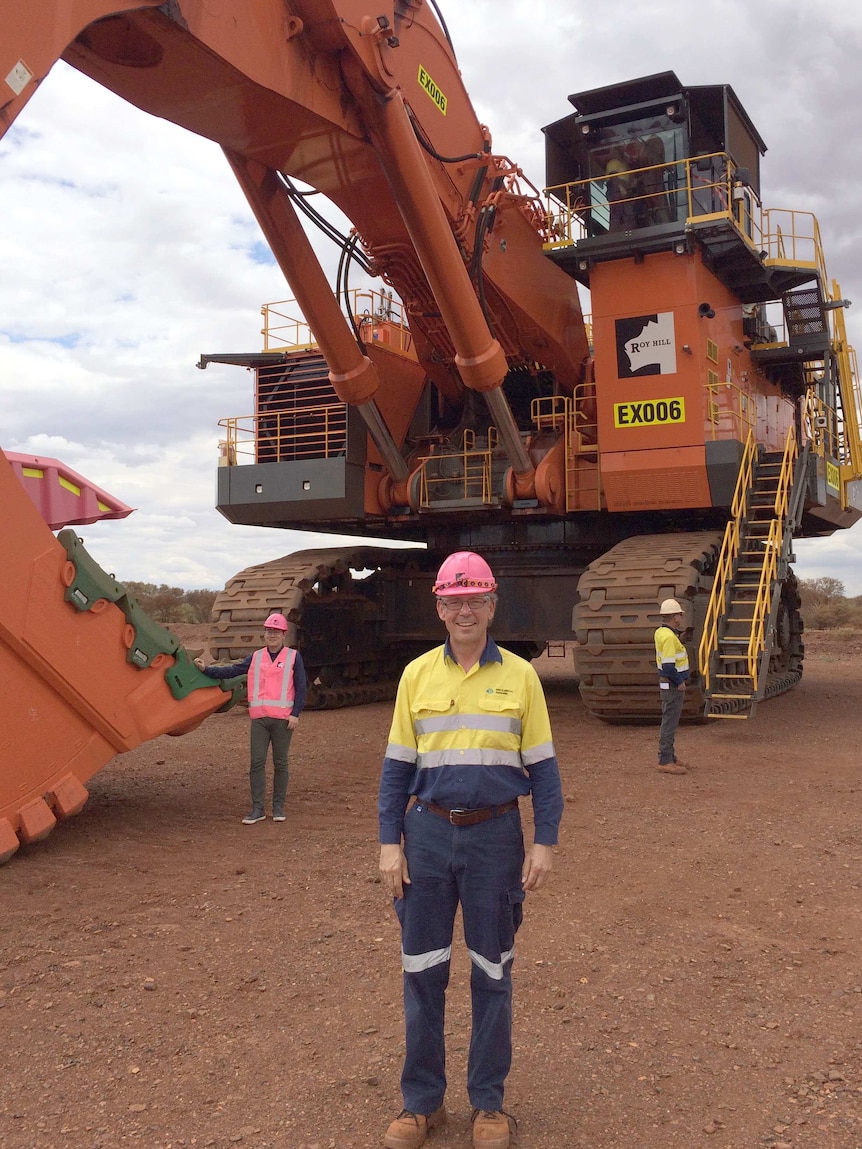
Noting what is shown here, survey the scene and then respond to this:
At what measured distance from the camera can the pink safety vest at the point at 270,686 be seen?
716cm

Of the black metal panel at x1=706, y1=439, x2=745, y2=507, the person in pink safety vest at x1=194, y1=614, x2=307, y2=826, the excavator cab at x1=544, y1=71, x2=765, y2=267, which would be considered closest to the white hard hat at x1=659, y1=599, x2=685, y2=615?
the black metal panel at x1=706, y1=439, x2=745, y2=507

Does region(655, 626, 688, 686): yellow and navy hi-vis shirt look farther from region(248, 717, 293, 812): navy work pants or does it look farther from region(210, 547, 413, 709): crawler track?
region(210, 547, 413, 709): crawler track

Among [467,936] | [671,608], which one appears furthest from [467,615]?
[671,608]

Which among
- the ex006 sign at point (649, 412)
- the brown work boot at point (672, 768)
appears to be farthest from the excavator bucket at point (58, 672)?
the ex006 sign at point (649, 412)

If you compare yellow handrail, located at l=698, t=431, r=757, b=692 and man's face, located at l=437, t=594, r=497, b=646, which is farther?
yellow handrail, located at l=698, t=431, r=757, b=692

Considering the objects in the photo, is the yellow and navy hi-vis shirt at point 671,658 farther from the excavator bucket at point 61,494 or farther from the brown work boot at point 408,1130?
the brown work boot at point 408,1130

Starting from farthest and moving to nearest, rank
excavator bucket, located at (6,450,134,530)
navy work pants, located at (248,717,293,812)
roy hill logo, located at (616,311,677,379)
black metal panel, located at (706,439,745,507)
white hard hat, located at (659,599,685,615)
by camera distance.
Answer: roy hill logo, located at (616,311,677,379) < black metal panel, located at (706,439,745,507) < white hard hat, located at (659,599,685,615) < navy work pants, located at (248,717,293,812) < excavator bucket, located at (6,450,134,530)

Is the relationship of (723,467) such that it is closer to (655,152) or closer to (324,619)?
(655,152)

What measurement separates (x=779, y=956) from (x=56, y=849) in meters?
4.23

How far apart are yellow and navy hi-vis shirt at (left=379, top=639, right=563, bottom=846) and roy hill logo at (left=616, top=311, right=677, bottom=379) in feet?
29.3

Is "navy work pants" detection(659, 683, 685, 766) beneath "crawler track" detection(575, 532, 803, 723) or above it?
beneath

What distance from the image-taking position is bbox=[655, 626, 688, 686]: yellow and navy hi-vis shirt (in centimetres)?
885

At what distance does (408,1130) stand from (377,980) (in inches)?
51.1

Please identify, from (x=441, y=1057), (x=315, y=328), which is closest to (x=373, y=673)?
(x=315, y=328)
